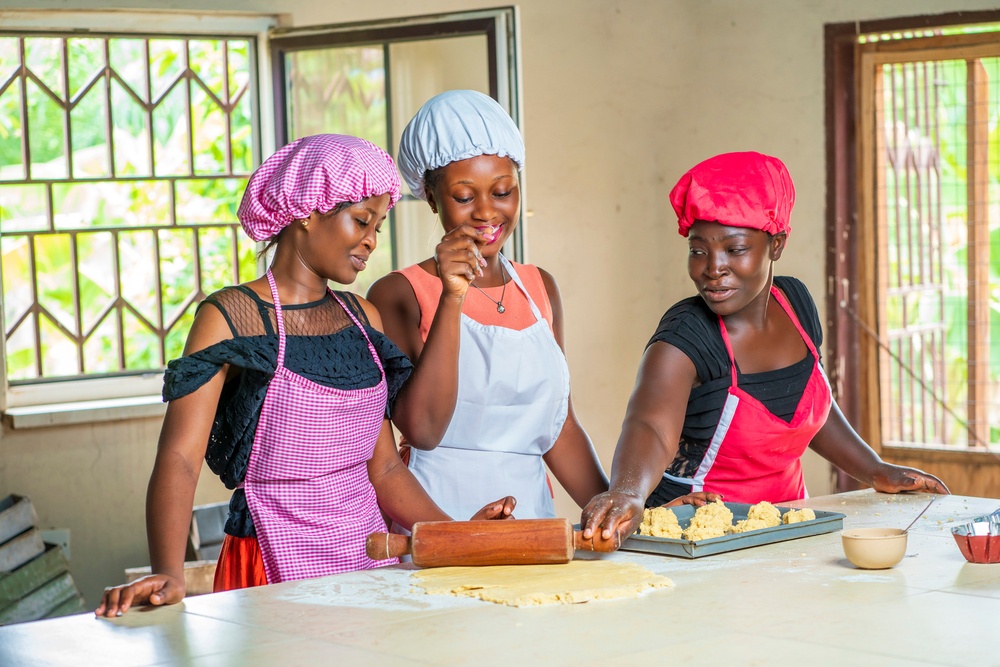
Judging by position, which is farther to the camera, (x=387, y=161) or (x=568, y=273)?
(x=568, y=273)

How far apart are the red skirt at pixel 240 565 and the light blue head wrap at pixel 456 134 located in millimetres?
867

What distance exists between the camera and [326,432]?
7.16 feet

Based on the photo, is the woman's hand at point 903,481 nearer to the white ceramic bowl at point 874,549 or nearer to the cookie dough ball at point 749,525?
the cookie dough ball at point 749,525

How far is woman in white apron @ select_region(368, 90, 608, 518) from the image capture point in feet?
8.03

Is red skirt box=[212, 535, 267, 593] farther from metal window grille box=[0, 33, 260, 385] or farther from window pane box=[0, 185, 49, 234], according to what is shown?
window pane box=[0, 185, 49, 234]

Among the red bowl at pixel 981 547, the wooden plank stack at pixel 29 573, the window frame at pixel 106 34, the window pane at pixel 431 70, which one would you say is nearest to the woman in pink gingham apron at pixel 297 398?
the red bowl at pixel 981 547

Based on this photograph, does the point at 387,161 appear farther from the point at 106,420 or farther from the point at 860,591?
the point at 106,420

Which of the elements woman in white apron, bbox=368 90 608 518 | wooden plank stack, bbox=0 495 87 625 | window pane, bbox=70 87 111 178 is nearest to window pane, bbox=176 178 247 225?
window pane, bbox=70 87 111 178

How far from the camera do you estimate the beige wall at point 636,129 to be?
548 centimetres

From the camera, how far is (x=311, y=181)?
87.4 inches

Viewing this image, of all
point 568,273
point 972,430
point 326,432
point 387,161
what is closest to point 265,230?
point 387,161

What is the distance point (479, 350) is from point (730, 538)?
0.73 metres

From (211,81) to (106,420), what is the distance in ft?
4.97

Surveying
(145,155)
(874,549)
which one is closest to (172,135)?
(145,155)
